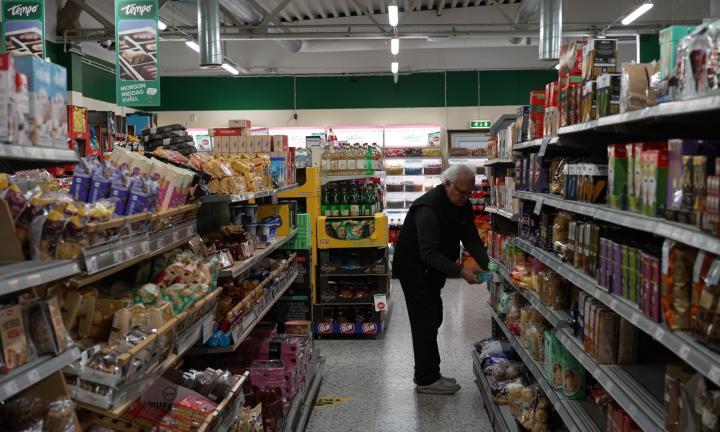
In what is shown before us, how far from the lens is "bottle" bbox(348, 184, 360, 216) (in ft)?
25.5

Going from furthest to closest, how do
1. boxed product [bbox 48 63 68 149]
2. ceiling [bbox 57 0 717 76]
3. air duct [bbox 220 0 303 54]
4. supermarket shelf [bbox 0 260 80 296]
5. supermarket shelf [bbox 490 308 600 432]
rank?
ceiling [bbox 57 0 717 76]
air duct [bbox 220 0 303 54]
supermarket shelf [bbox 490 308 600 432]
boxed product [bbox 48 63 68 149]
supermarket shelf [bbox 0 260 80 296]

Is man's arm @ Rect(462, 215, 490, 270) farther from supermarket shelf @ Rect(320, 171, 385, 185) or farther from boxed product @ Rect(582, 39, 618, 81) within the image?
boxed product @ Rect(582, 39, 618, 81)

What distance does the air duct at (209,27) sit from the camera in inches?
392

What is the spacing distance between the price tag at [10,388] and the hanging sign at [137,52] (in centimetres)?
731

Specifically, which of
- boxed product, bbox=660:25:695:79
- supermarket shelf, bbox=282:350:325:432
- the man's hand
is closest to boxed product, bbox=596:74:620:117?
boxed product, bbox=660:25:695:79

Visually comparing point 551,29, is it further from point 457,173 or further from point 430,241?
point 430,241

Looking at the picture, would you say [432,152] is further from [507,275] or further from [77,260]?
[77,260]

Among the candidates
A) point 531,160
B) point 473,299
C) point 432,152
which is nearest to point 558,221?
point 531,160

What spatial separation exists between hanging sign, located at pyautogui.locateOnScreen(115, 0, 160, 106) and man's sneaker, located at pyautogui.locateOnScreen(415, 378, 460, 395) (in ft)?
16.4

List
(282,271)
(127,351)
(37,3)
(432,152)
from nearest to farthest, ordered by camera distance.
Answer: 1. (127,351)
2. (282,271)
3. (37,3)
4. (432,152)

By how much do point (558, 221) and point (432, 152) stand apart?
1014 centimetres

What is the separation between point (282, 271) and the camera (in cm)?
583

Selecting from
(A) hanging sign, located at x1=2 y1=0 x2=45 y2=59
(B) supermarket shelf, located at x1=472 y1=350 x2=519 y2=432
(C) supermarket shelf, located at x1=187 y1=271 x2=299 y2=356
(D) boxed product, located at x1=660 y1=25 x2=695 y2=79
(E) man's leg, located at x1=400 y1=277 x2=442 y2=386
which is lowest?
(B) supermarket shelf, located at x1=472 y1=350 x2=519 y2=432

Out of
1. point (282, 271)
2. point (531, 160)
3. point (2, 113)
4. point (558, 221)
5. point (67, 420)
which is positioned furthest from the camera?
point (282, 271)
